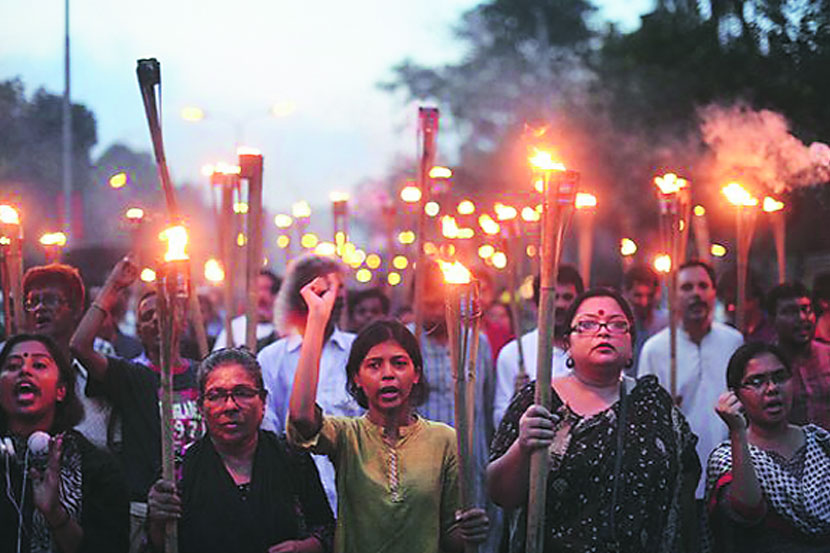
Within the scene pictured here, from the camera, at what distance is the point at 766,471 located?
490cm

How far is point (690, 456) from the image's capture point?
15.5 feet

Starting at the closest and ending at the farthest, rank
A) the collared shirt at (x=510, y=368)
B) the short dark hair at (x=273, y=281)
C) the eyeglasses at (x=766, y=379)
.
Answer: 1. the eyeglasses at (x=766, y=379)
2. the collared shirt at (x=510, y=368)
3. the short dark hair at (x=273, y=281)

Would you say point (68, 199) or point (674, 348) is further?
point (68, 199)

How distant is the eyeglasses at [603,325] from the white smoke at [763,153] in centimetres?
320

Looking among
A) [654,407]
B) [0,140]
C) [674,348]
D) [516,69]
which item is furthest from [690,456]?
[516,69]

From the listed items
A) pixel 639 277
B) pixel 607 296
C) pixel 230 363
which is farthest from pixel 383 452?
pixel 639 277

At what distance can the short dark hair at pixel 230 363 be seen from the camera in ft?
15.5

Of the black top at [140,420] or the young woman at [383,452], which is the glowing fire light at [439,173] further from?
the young woman at [383,452]

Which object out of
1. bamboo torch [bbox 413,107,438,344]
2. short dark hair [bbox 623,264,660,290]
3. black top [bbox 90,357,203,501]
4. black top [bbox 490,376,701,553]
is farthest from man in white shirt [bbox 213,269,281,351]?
black top [bbox 490,376,701,553]

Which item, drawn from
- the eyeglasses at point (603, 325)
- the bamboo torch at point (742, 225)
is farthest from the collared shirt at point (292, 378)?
the bamboo torch at point (742, 225)

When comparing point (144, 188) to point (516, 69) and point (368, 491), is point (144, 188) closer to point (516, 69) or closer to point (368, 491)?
point (368, 491)

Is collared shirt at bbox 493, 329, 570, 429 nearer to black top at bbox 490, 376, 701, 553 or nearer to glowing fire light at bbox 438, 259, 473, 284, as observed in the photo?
black top at bbox 490, 376, 701, 553

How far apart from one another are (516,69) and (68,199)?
29536mm

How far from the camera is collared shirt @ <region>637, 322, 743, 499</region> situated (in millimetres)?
6676
